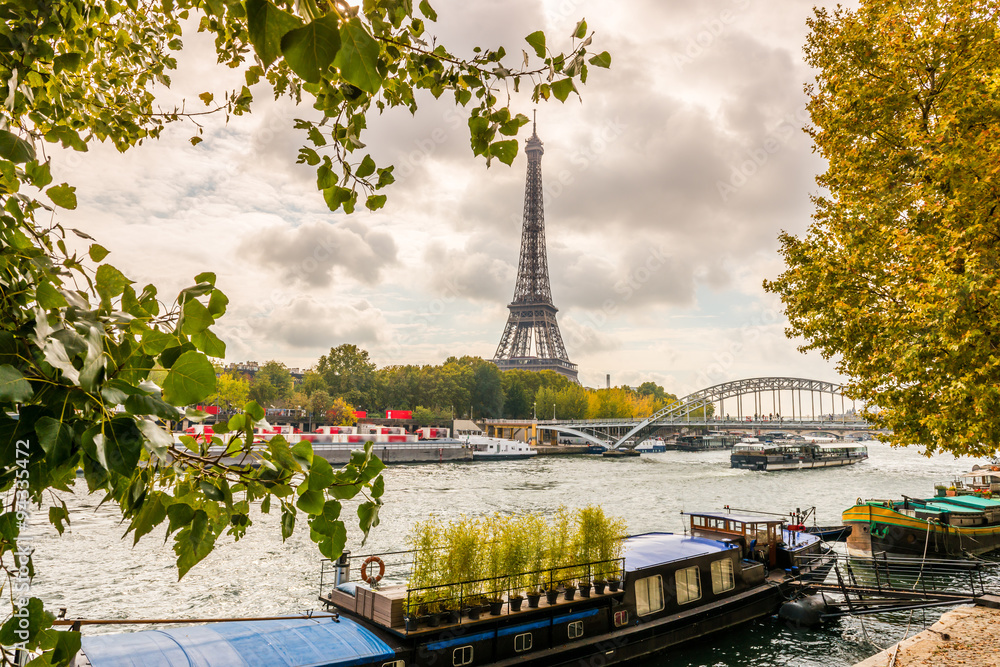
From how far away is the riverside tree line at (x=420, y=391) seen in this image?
242 ft

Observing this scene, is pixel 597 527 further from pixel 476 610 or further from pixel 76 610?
pixel 76 610

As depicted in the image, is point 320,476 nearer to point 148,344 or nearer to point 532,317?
point 148,344

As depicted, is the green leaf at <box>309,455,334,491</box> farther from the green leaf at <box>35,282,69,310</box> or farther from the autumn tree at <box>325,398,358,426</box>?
the autumn tree at <box>325,398,358,426</box>

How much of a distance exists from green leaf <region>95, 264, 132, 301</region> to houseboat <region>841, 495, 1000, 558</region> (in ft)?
83.8

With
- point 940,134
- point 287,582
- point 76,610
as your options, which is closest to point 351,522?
point 287,582

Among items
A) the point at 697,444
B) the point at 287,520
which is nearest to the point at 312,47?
the point at 287,520

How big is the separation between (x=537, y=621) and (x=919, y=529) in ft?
59.1

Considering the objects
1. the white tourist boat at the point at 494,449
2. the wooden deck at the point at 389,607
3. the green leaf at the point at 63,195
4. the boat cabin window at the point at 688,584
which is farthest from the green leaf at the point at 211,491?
the white tourist boat at the point at 494,449

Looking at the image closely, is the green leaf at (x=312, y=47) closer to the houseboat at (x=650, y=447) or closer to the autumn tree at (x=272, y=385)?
the autumn tree at (x=272, y=385)

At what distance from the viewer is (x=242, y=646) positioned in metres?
7.95

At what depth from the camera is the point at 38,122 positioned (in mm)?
2555

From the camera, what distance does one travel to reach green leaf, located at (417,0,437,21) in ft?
6.58

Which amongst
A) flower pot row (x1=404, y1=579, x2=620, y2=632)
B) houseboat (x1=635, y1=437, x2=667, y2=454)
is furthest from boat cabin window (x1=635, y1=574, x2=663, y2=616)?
houseboat (x1=635, y1=437, x2=667, y2=454)

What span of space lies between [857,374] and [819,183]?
12.3ft
